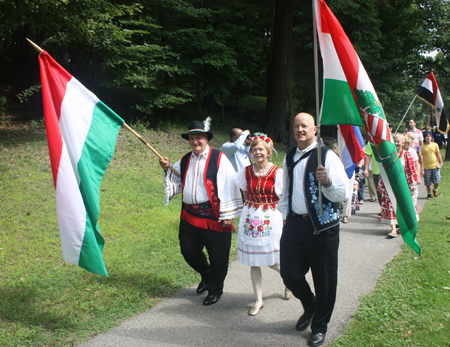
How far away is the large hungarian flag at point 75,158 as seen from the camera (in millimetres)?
3949

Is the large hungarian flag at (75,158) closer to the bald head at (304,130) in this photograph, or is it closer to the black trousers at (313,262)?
the black trousers at (313,262)

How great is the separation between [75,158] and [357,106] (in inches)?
113

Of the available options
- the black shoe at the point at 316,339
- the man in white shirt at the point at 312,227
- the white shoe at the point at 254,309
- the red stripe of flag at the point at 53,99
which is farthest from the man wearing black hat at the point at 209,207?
the black shoe at the point at 316,339

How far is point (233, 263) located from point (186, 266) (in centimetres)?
75

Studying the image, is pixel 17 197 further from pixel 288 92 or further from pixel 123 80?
pixel 288 92

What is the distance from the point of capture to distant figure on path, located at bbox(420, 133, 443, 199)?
40.0 ft

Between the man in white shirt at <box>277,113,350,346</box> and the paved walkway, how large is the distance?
0.31 m

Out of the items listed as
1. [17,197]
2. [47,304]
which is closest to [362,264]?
[47,304]

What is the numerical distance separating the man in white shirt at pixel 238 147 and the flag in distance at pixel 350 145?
2.99 meters

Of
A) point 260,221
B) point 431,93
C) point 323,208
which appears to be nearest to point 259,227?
point 260,221

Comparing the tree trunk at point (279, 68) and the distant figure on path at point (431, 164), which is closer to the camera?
the distant figure on path at point (431, 164)

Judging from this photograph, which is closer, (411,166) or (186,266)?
(186,266)

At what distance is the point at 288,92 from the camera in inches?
726

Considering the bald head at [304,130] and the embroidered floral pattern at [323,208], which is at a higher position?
the bald head at [304,130]
